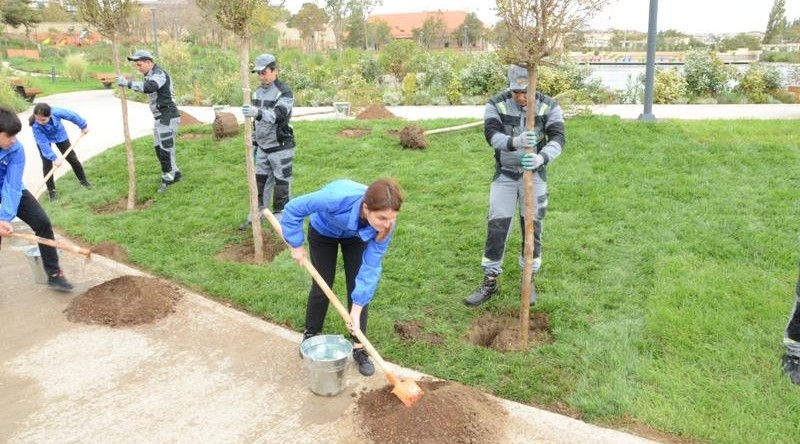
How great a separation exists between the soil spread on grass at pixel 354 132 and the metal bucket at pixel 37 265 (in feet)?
18.5

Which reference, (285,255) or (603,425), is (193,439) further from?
(285,255)

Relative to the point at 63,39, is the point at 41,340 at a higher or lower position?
lower

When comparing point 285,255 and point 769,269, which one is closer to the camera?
point 769,269

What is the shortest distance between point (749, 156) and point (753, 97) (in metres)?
7.32

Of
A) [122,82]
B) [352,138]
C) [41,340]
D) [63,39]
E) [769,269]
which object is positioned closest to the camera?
[41,340]

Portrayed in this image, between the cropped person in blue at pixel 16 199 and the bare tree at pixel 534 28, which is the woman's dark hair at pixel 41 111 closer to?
the cropped person in blue at pixel 16 199

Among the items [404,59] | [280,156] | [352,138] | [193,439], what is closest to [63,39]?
[404,59]

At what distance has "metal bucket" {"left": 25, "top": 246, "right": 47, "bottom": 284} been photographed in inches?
201

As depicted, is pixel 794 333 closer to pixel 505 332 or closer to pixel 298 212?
pixel 505 332

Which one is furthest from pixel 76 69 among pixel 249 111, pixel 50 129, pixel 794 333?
pixel 794 333

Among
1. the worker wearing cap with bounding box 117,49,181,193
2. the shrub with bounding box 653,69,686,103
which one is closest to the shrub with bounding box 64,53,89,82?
the worker wearing cap with bounding box 117,49,181,193

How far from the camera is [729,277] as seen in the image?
484 cm

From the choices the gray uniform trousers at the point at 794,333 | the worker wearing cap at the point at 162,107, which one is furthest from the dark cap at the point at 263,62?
the gray uniform trousers at the point at 794,333

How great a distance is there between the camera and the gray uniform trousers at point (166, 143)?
306 inches
